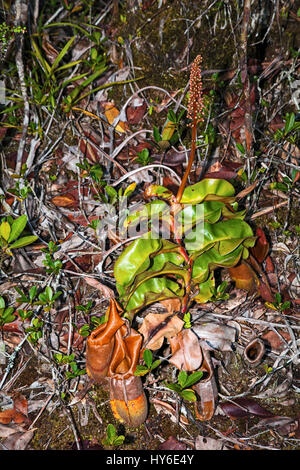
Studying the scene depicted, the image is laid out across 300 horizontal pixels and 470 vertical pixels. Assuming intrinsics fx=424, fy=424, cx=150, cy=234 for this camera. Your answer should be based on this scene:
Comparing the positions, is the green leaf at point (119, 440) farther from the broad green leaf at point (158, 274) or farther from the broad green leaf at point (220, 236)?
the broad green leaf at point (220, 236)

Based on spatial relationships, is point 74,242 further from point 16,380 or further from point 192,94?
point 192,94

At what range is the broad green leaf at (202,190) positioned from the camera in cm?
140

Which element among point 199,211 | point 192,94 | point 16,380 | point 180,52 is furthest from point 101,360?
point 180,52

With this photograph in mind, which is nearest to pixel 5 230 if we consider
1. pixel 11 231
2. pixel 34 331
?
pixel 11 231

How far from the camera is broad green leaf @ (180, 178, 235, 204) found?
4.60 ft

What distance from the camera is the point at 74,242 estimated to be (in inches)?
73.5

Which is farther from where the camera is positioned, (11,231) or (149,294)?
(11,231)

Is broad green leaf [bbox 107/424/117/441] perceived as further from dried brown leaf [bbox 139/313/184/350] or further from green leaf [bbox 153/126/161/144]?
green leaf [bbox 153/126/161/144]

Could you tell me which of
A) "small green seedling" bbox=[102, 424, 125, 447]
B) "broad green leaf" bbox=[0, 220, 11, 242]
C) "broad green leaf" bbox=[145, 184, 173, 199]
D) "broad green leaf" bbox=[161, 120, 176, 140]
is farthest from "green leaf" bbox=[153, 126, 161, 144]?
"small green seedling" bbox=[102, 424, 125, 447]

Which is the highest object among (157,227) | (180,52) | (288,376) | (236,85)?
(180,52)

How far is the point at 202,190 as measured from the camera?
1407 mm

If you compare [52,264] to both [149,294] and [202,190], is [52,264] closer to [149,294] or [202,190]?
[149,294]

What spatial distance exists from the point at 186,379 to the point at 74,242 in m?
0.81

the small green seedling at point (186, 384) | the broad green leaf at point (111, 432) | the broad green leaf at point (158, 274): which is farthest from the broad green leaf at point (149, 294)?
the broad green leaf at point (111, 432)
